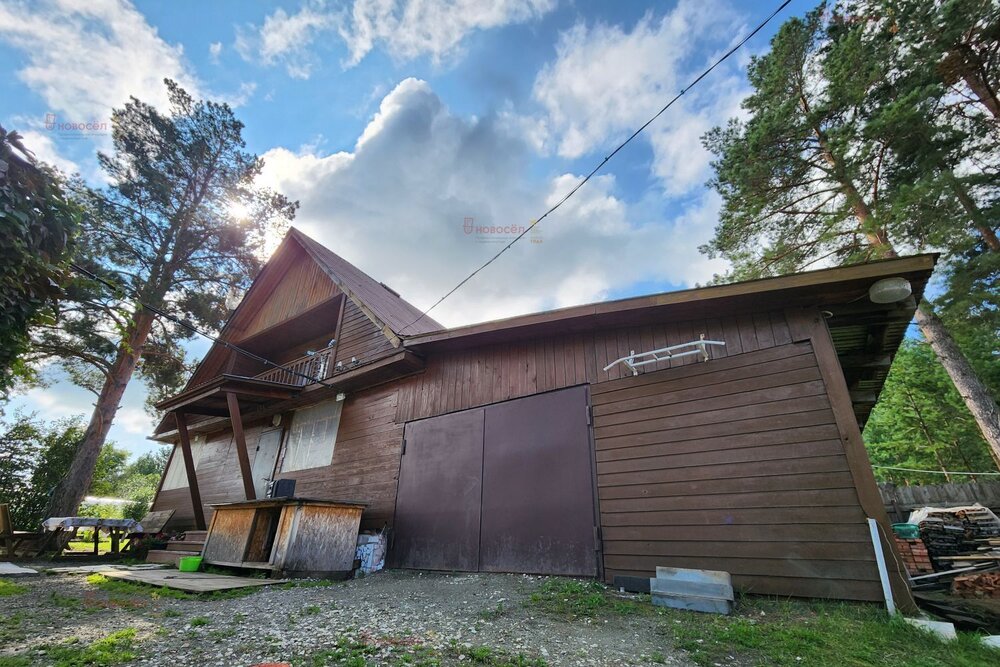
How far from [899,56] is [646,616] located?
10849 millimetres

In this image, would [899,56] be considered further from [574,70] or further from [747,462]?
[747,462]

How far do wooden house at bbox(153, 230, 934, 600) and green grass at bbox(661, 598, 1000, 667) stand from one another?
437 mm

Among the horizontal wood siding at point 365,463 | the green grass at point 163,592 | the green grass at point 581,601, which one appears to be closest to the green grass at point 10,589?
the green grass at point 163,592

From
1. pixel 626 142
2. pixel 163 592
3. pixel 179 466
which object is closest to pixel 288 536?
pixel 163 592

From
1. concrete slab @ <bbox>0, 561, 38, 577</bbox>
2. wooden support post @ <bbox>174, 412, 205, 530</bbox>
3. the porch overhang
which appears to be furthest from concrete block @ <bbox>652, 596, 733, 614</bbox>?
wooden support post @ <bbox>174, 412, 205, 530</bbox>

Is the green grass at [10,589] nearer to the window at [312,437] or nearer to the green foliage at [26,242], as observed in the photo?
the green foliage at [26,242]

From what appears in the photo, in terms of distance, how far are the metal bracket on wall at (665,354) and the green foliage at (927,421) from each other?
22.1m

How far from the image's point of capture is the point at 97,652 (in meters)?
2.31

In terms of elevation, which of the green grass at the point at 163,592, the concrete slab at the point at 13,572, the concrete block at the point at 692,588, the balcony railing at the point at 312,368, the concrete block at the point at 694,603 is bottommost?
the concrete slab at the point at 13,572

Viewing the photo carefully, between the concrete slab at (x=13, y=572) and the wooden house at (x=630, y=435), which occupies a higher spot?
the wooden house at (x=630, y=435)

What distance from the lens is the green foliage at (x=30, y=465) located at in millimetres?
10984

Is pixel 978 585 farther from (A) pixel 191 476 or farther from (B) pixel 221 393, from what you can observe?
(A) pixel 191 476

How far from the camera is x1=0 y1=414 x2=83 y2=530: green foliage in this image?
36.0ft

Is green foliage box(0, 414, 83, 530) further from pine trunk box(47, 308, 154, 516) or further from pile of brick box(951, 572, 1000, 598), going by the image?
pile of brick box(951, 572, 1000, 598)
